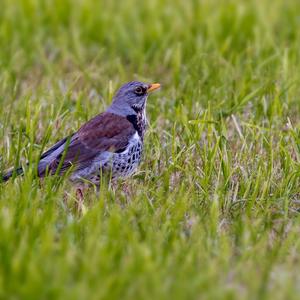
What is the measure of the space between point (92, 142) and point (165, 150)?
60 centimetres

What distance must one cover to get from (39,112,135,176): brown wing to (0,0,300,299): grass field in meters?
0.18

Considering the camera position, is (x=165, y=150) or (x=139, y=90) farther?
(x=139, y=90)

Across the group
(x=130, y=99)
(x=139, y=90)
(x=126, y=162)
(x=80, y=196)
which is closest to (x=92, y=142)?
(x=126, y=162)

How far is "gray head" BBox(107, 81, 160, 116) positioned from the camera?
6.92 metres

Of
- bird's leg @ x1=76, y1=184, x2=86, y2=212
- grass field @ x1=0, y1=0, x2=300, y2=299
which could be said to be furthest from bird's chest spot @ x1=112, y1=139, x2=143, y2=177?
bird's leg @ x1=76, y1=184, x2=86, y2=212

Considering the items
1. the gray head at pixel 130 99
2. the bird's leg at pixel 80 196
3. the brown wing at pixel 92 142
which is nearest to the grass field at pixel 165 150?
the bird's leg at pixel 80 196

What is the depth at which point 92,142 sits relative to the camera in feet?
21.2

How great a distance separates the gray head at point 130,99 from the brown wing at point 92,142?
0.20 meters

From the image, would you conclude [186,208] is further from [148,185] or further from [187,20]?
[187,20]

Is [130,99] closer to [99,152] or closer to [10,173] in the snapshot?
[99,152]

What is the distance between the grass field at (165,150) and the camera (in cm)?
432

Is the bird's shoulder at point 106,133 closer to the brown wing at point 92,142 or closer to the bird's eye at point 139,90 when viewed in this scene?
the brown wing at point 92,142

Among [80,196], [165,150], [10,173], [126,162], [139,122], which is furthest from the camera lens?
[139,122]

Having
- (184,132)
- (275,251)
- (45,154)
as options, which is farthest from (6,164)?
(275,251)
